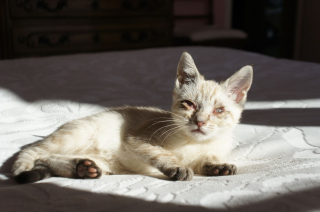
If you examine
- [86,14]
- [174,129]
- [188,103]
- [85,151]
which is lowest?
[85,151]

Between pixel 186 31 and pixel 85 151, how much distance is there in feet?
12.2

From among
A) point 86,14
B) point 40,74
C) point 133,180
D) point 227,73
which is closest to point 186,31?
point 86,14

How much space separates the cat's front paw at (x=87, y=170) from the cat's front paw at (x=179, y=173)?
249mm

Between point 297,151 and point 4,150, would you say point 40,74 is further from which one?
point 297,151

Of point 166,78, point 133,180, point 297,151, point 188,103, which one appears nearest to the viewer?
point 133,180

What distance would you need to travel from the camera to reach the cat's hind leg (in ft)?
3.23

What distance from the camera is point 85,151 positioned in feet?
4.32

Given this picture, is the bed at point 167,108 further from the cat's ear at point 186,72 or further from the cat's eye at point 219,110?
the cat's ear at point 186,72

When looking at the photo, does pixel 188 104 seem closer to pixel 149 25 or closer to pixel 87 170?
pixel 87 170

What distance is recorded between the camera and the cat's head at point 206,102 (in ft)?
3.85

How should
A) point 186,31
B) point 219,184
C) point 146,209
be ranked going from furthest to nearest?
point 186,31, point 219,184, point 146,209

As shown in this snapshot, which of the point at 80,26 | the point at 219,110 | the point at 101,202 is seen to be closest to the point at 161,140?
the point at 219,110

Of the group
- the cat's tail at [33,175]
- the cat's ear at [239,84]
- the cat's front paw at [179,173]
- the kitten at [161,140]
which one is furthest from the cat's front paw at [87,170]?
the cat's ear at [239,84]

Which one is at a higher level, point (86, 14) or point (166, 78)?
point (86, 14)
